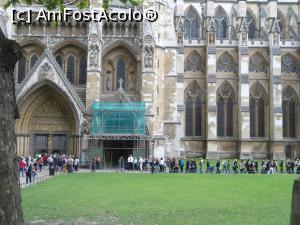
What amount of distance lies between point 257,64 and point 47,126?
2510 cm

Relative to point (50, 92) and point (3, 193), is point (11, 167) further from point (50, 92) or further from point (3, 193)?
point (50, 92)

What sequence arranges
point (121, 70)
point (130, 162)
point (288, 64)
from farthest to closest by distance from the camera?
1. point (288, 64)
2. point (121, 70)
3. point (130, 162)

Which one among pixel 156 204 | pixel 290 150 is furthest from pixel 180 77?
pixel 156 204

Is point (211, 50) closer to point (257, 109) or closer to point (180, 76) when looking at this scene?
point (180, 76)

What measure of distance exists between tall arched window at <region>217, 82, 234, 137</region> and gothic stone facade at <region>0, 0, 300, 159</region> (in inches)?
4.3

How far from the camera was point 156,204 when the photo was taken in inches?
557

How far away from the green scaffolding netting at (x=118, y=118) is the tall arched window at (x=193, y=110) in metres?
14.7

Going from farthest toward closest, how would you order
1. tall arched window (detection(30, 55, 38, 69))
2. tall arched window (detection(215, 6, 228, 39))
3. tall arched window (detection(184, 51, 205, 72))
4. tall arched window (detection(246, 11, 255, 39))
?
tall arched window (detection(246, 11, 255, 39))
tall arched window (detection(215, 6, 228, 39))
tall arched window (detection(184, 51, 205, 72))
tall arched window (detection(30, 55, 38, 69))

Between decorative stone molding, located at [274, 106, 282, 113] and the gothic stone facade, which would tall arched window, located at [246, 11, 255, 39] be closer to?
the gothic stone facade

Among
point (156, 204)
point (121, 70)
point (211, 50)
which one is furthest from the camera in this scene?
point (211, 50)

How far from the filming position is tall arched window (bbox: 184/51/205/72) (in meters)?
47.3

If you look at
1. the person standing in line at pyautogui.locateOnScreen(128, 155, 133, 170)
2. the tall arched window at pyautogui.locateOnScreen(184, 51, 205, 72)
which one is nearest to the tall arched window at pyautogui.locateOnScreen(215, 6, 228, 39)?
the tall arched window at pyautogui.locateOnScreen(184, 51, 205, 72)

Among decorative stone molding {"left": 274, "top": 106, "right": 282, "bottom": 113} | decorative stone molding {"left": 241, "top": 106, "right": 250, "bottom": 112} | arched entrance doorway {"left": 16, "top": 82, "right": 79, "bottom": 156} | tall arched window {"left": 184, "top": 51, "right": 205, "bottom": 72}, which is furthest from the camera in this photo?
tall arched window {"left": 184, "top": 51, "right": 205, "bottom": 72}

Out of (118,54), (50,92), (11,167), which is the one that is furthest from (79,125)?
(11,167)
